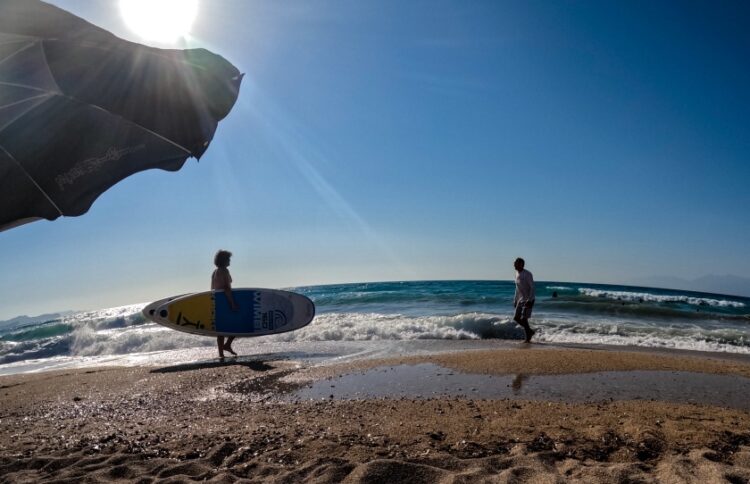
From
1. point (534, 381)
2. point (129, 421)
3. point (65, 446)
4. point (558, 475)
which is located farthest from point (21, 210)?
point (534, 381)

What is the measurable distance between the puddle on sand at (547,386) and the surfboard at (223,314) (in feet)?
14.7

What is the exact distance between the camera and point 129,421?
4430 millimetres

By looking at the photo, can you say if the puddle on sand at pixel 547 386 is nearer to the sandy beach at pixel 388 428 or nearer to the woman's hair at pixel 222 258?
the sandy beach at pixel 388 428

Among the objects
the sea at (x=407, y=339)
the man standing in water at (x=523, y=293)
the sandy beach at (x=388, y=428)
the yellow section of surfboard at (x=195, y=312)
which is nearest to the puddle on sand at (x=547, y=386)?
the sandy beach at (x=388, y=428)

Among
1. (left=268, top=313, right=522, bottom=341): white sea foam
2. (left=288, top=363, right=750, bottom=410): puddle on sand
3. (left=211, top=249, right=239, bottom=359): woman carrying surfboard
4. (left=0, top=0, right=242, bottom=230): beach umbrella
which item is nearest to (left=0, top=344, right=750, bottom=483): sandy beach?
(left=288, top=363, right=750, bottom=410): puddle on sand

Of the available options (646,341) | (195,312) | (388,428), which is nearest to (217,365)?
(195,312)

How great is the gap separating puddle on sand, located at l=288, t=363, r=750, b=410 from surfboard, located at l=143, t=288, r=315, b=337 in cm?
447

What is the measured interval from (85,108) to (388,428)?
3161mm

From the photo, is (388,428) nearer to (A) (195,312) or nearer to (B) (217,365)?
(B) (217,365)

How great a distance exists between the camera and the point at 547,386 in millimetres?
5293

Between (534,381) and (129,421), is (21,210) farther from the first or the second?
(534,381)

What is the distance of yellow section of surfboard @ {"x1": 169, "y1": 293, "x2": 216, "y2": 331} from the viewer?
384 inches

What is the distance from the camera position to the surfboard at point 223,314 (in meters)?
9.76

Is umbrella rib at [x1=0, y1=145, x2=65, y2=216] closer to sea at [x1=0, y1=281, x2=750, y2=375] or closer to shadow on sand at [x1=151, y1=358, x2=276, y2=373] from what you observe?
shadow on sand at [x1=151, y1=358, x2=276, y2=373]
